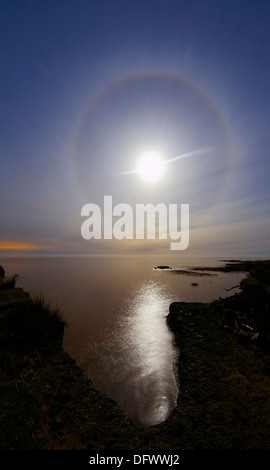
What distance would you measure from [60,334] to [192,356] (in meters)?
6.94

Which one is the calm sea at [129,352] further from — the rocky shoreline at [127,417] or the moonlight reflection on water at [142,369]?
the rocky shoreline at [127,417]

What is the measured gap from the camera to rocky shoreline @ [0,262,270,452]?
4.48 metres

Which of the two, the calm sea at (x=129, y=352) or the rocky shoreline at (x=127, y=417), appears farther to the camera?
the calm sea at (x=129, y=352)

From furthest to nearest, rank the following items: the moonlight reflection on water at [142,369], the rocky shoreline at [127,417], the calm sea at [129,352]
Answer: the calm sea at [129,352], the moonlight reflection on water at [142,369], the rocky shoreline at [127,417]

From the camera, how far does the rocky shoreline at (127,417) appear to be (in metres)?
4.48

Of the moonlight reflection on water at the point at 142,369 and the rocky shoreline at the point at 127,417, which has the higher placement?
the rocky shoreline at the point at 127,417

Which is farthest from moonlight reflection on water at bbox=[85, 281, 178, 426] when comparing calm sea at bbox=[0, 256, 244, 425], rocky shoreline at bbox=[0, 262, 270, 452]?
rocky shoreline at bbox=[0, 262, 270, 452]

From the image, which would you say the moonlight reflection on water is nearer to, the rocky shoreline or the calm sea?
the calm sea

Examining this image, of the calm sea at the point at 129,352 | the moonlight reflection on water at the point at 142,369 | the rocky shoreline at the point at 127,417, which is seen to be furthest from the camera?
the calm sea at the point at 129,352

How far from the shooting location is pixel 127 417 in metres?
5.70

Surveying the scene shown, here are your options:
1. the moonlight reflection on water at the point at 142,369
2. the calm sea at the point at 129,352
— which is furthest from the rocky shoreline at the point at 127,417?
the calm sea at the point at 129,352

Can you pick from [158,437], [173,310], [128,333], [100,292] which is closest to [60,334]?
[128,333]

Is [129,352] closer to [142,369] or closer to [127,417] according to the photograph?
[142,369]

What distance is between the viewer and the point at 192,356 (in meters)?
9.20
